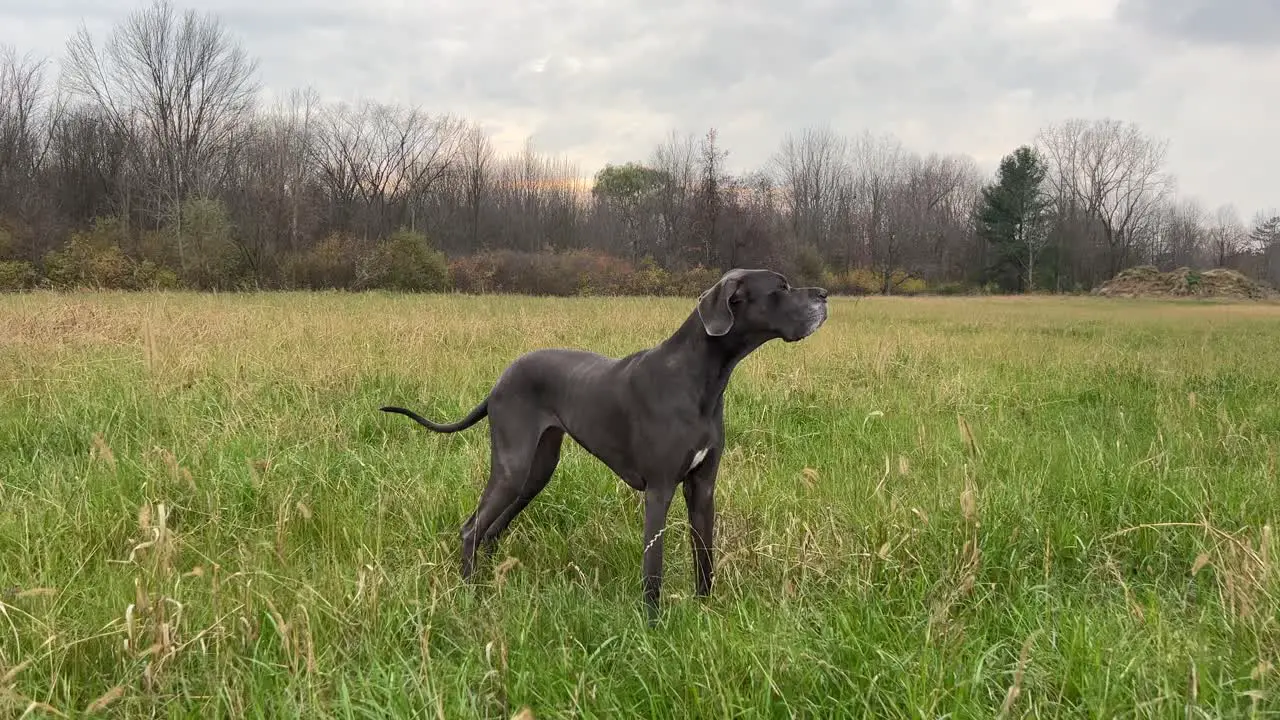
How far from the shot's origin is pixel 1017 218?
50.1 m

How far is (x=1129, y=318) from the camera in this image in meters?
18.6

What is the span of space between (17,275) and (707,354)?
31.3m

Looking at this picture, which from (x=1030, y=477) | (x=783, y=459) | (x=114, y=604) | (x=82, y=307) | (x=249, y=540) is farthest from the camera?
(x=82, y=307)

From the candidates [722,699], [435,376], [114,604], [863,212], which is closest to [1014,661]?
[722,699]

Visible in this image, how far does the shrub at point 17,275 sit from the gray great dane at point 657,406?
28.9 metres

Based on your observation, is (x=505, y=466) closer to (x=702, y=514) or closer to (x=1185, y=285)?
(x=702, y=514)

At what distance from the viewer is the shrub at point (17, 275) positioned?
23688 mm

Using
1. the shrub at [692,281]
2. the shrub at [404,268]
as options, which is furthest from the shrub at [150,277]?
the shrub at [692,281]

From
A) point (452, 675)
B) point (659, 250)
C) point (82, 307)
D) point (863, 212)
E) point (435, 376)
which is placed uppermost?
point (863, 212)

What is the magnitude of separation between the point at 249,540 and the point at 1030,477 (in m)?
3.94

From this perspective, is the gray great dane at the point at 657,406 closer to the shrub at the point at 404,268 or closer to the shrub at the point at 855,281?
the shrub at the point at 404,268

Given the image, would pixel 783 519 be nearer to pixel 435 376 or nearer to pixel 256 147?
pixel 435 376

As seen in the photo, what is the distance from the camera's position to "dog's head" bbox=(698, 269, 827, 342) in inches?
96.3

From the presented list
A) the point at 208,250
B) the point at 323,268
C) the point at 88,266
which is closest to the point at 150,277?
the point at 88,266
